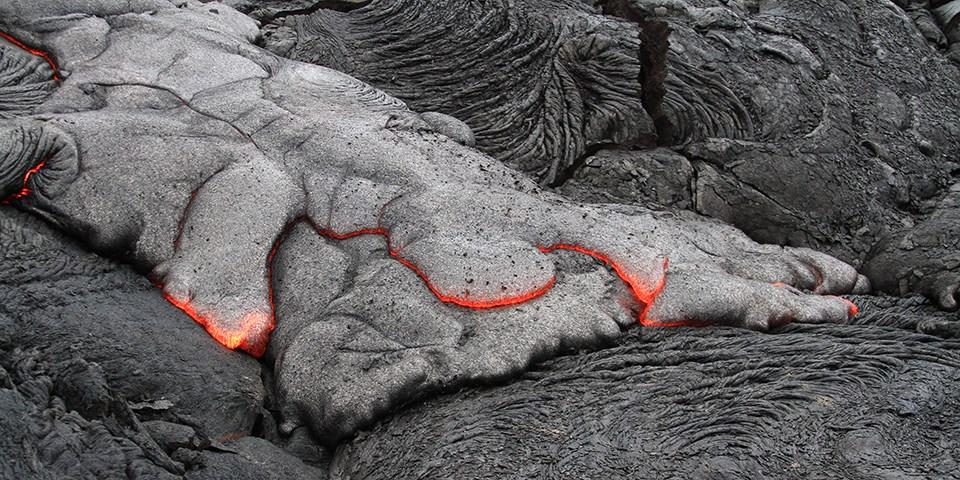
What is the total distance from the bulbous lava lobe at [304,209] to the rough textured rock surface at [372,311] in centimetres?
2

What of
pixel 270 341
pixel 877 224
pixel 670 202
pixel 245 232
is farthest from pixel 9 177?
pixel 877 224

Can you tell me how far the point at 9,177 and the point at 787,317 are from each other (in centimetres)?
475

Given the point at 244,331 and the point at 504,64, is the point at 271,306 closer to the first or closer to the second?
the point at 244,331

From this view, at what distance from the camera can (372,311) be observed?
4.32 metres

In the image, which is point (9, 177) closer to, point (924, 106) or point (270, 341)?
point (270, 341)

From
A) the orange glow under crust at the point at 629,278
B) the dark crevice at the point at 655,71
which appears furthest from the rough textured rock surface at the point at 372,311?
the dark crevice at the point at 655,71

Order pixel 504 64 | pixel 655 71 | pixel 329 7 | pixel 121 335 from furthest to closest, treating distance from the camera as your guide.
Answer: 1. pixel 329 7
2. pixel 504 64
3. pixel 655 71
4. pixel 121 335

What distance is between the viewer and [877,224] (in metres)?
5.73

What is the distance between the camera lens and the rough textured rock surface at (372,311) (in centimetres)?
361

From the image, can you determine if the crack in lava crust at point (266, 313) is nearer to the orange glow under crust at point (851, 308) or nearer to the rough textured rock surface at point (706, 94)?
the orange glow under crust at point (851, 308)

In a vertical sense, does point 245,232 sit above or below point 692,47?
below

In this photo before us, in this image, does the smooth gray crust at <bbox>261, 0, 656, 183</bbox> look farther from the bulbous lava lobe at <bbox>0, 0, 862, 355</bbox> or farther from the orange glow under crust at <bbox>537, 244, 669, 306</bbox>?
the orange glow under crust at <bbox>537, 244, 669, 306</bbox>

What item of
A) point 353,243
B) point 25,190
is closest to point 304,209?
point 353,243

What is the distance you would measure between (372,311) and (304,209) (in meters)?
0.99
